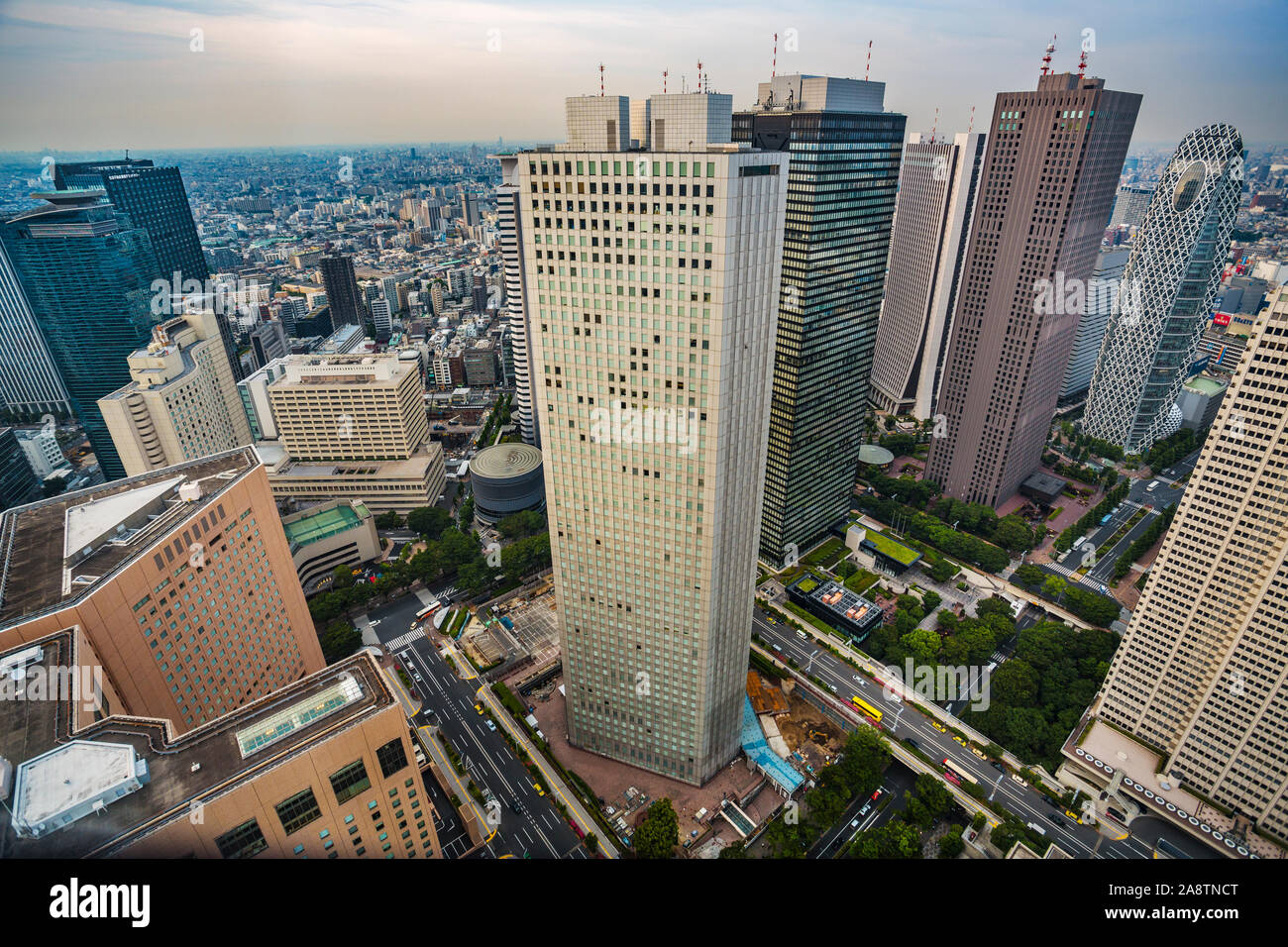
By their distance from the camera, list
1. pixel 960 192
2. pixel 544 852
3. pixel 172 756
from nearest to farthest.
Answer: pixel 172 756 → pixel 544 852 → pixel 960 192

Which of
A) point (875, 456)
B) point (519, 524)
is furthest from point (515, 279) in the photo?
point (875, 456)

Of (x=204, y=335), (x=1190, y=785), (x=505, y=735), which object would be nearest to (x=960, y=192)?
(x=1190, y=785)

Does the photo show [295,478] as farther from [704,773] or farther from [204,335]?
[704,773]

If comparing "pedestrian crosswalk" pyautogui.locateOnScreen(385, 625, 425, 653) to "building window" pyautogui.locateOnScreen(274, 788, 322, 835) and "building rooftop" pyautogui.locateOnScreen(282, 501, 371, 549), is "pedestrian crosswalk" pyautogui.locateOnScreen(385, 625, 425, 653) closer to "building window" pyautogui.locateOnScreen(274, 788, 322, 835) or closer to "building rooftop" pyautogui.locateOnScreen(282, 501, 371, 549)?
"building rooftop" pyautogui.locateOnScreen(282, 501, 371, 549)

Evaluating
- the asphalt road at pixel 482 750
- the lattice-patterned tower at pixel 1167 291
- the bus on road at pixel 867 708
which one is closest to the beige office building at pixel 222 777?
the asphalt road at pixel 482 750

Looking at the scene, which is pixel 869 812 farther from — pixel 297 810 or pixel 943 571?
pixel 297 810

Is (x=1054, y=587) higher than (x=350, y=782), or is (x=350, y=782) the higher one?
(x=350, y=782)

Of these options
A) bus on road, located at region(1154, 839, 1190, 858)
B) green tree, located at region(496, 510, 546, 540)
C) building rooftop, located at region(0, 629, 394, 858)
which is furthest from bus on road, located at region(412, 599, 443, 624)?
bus on road, located at region(1154, 839, 1190, 858)
